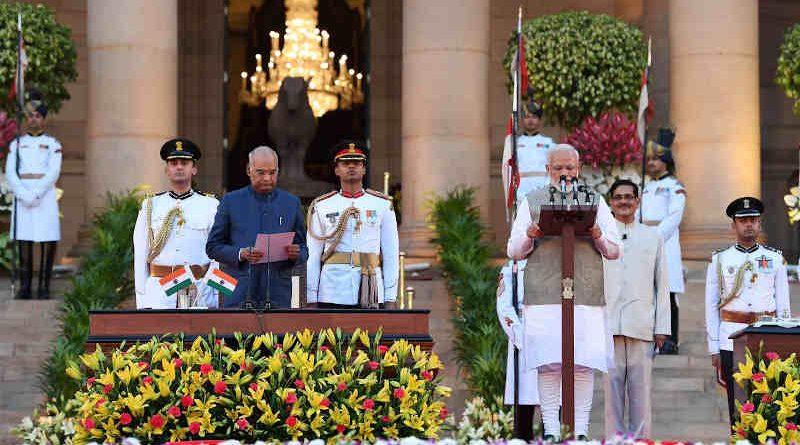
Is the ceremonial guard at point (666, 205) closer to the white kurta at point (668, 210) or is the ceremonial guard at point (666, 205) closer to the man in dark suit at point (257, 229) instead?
the white kurta at point (668, 210)

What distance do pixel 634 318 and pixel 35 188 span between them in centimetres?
792

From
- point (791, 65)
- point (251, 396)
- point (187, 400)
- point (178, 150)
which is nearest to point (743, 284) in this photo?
point (178, 150)

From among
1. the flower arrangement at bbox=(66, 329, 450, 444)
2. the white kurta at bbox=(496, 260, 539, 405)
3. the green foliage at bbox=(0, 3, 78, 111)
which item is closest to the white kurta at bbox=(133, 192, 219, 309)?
the white kurta at bbox=(496, 260, 539, 405)

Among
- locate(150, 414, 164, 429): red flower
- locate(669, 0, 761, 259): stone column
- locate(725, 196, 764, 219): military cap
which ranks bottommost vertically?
locate(150, 414, 164, 429): red flower

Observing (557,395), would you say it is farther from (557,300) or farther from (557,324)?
(557,300)

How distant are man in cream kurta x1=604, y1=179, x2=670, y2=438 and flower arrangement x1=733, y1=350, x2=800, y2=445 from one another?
61.8 inches

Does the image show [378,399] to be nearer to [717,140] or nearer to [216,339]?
[216,339]

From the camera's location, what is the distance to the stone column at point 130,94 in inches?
802

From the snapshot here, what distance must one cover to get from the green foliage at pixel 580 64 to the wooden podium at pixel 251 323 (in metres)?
9.71

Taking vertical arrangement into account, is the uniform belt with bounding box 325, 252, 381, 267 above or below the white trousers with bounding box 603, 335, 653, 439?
Result: above

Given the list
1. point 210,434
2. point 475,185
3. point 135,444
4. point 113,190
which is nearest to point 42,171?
point 113,190

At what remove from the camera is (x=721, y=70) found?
67.6 ft

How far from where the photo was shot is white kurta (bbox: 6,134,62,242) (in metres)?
18.4

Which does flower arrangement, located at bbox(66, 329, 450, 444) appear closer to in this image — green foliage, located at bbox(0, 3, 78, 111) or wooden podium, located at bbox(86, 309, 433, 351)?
wooden podium, located at bbox(86, 309, 433, 351)
